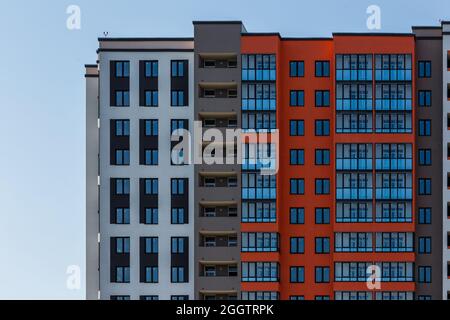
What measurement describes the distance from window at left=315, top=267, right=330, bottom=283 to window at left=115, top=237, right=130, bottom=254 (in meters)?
16.3

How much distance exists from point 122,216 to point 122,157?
16.6 feet

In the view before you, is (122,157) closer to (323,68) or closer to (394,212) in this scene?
(323,68)

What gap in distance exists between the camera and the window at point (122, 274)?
240 feet

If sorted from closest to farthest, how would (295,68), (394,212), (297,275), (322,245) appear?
(394,212) → (297,275) → (322,245) → (295,68)

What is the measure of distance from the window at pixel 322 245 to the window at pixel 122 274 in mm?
16328

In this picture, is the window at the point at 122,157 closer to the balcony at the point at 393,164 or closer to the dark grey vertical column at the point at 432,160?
the balcony at the point at 393,164

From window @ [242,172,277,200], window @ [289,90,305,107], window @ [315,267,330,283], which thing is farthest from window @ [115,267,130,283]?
window @ [289,90,305,107]

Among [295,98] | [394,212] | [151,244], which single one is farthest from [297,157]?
[151,244]

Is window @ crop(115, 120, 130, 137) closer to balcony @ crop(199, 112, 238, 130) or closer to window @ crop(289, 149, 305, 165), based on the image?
balcony @ crop(199, 112, 238, 130)

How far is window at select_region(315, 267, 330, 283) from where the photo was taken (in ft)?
243

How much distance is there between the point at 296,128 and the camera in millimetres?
75062

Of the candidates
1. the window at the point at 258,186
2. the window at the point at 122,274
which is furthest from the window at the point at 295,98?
the window at the point at 122,274

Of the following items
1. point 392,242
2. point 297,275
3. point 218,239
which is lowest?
point 297,275
